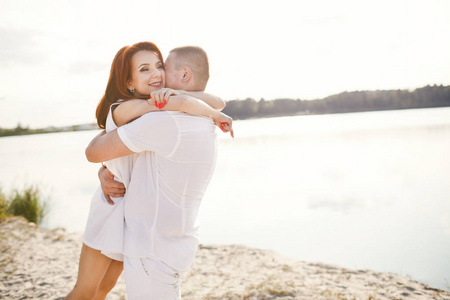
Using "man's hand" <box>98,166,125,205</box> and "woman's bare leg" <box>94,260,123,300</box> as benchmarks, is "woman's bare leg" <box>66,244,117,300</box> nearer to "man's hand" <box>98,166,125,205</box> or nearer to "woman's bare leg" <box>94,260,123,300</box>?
"woman's bare leg" <box>94,260,123,300</box>

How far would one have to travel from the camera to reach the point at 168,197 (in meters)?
1.71

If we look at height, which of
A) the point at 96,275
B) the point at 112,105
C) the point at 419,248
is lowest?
the point at 419,248

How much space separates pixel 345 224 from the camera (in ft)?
23.8

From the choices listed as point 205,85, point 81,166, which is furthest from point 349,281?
point 81,166

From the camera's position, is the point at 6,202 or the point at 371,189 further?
the point at 371,189

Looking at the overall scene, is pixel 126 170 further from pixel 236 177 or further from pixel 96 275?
pixel 236 177

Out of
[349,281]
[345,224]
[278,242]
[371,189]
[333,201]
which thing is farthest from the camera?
[371,189]

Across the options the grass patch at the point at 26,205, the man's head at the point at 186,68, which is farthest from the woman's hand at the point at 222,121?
the grass patch at the point at 26,205

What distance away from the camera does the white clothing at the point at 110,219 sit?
5.60 feet

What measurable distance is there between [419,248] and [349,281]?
2.54 meters

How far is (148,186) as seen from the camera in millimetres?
1702

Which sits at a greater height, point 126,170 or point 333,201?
point 126,170

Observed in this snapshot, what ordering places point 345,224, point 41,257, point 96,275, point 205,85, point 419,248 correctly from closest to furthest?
1. point 96,275
2. point 205,85
3. point 41,257
4. point 419,248
5. point 345,224

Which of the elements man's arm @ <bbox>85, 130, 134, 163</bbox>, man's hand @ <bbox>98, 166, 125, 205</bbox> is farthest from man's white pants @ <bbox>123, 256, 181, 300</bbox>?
man's arm @ <bbox>85, 130, 134, 163</bbox>
